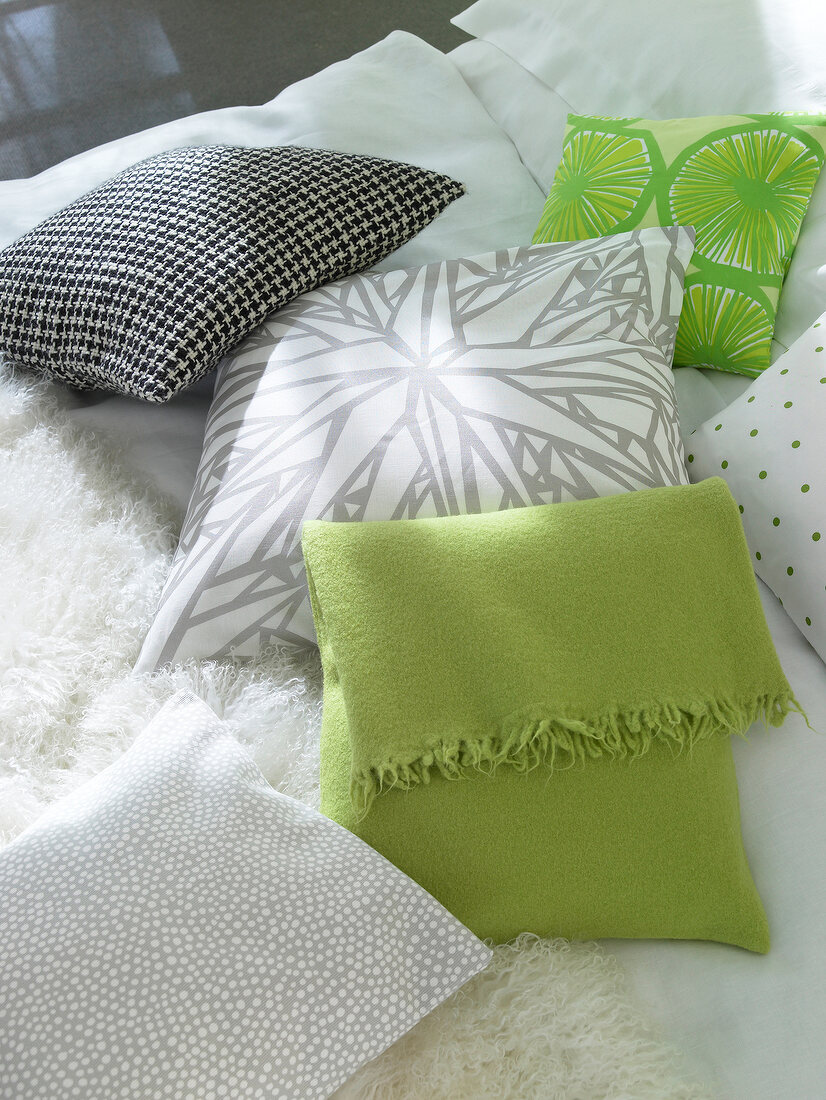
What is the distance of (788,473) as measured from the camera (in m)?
0.87

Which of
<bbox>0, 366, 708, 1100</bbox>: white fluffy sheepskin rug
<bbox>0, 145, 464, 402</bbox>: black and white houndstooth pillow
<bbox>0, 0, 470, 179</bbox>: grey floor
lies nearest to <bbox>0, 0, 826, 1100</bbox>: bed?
<bbox>0, 366, 708, 1100</bbox>: white fluffy sheepskin rug

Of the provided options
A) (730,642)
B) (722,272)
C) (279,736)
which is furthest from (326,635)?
(722,272)

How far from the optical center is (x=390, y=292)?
1001mm

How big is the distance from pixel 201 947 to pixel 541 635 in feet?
1.14

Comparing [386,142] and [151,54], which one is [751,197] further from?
[151,54]

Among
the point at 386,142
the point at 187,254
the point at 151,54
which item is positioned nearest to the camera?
the point at 187,254

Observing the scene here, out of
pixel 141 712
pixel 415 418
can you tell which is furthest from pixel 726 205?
pixel 141 712

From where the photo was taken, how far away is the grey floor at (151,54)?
6.73ft

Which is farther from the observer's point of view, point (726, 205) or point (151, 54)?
point (151, 54)

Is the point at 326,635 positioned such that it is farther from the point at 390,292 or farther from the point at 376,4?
the point at 376,4

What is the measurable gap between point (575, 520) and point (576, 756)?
21 cm

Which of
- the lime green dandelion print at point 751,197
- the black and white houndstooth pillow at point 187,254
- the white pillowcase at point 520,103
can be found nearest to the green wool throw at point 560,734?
the black and white houndstooth pillow at point 187,254

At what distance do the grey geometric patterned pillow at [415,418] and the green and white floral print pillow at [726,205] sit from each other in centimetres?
13

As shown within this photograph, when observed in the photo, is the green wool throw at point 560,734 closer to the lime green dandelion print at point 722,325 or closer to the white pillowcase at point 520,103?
the lime green dandelion print at point 722,325
